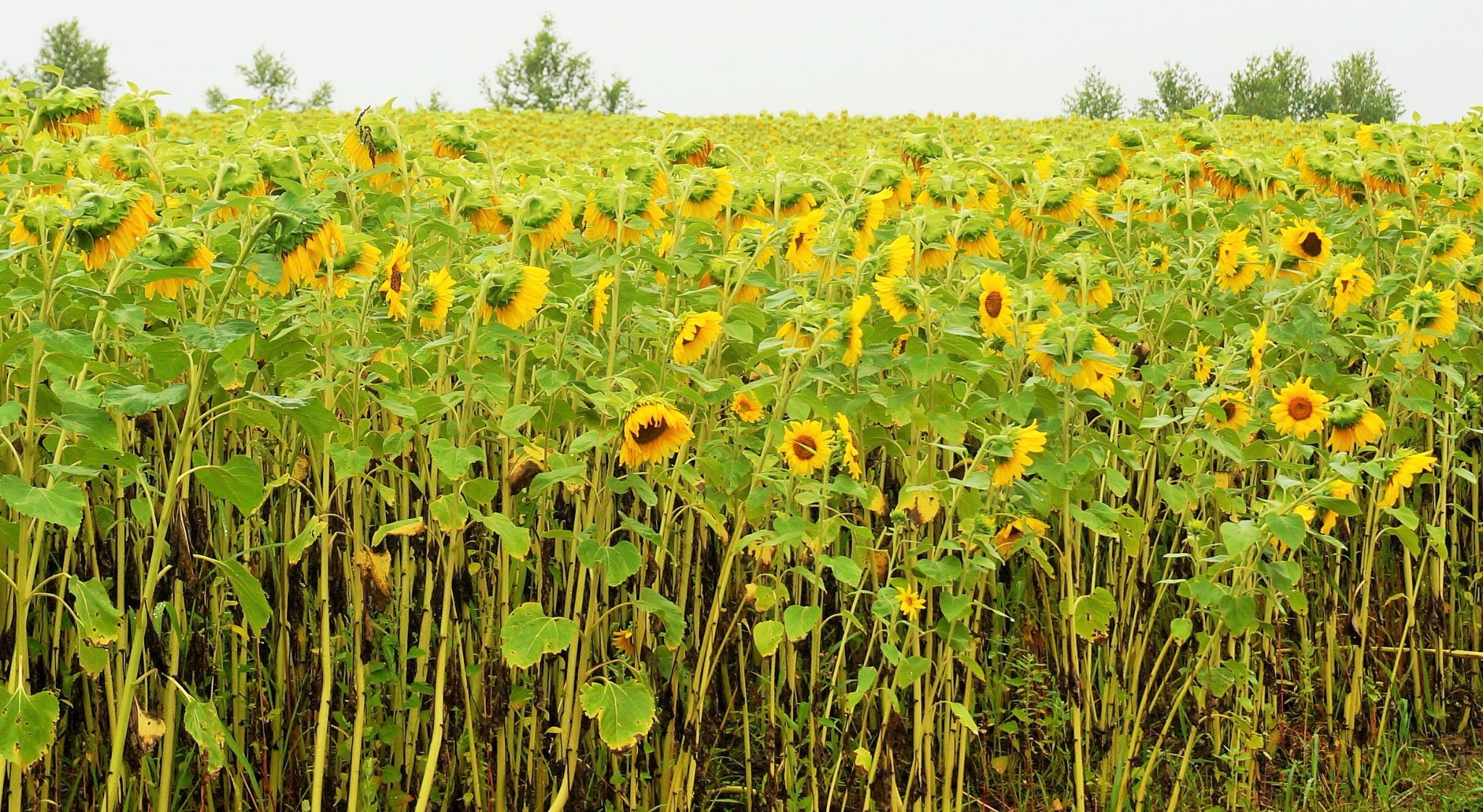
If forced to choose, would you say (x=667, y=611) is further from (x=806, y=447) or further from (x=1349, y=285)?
(x=1349, y=285)

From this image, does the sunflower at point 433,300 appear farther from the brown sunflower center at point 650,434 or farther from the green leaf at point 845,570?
the green leaf at point 845,570

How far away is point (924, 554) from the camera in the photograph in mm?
2830

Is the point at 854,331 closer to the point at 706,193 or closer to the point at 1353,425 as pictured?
the point at 706,193

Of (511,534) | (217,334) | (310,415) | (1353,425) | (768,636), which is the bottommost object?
(768,636)

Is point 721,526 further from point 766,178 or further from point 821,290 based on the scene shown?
point 766,178

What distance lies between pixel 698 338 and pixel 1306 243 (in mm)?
1571

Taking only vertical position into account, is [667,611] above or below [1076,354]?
below

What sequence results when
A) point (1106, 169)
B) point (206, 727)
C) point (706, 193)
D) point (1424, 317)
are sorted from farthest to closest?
point (1106, 169) < point (1424, 317) < point (706, 193) < point (206, 727)

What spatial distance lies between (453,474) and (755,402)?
1.90 ft

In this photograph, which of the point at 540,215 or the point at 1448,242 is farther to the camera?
the point at 1448,242

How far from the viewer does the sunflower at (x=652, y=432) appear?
7.23 ft

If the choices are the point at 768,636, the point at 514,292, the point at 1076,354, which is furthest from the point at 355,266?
the point at 1076,354

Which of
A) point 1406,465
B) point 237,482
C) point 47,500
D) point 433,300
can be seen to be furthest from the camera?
point 1406,465

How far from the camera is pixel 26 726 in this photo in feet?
6.66
